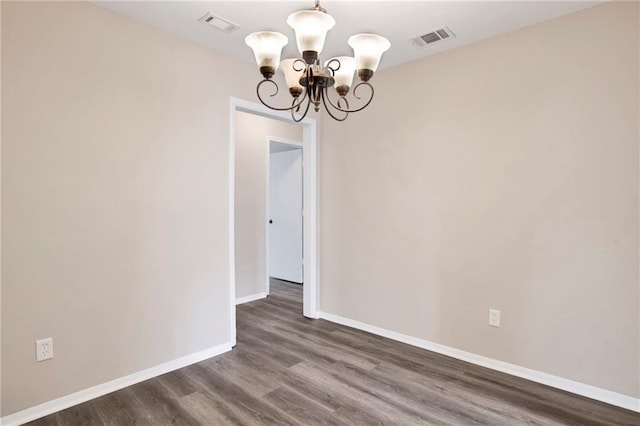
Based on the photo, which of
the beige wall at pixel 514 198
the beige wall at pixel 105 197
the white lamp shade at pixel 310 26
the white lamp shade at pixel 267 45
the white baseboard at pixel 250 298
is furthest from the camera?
the white baseboard at pixel 250 298

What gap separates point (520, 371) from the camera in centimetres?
258

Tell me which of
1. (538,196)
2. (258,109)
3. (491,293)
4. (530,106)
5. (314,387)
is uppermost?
(258,109)

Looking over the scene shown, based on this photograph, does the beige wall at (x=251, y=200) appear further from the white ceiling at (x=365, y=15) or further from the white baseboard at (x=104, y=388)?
the white ceiling at (x=365, y=15)

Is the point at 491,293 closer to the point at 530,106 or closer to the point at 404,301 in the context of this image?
the point at 404,301

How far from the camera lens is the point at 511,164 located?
2604 mm

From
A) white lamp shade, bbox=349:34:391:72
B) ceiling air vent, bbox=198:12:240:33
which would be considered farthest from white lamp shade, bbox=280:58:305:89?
ceiling air vent, bbox=198:12:240:33

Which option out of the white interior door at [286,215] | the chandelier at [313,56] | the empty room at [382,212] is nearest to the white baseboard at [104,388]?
the empty room at [382,212]

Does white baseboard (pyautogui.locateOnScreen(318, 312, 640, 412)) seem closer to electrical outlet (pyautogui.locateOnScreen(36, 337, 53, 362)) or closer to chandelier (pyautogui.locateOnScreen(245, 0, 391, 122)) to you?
chandelier (pyautogui.locateOnScreen(245, 0, 391, 122))

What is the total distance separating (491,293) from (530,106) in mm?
1436

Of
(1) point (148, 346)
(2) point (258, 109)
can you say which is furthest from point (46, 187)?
(2) point (258, 109)

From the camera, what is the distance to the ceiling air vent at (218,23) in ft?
7.89

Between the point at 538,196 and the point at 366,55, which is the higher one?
the point at 366,55

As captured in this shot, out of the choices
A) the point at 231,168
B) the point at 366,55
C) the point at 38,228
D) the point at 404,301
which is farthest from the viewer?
the point at 404,301

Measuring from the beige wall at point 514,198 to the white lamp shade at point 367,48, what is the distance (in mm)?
1357
